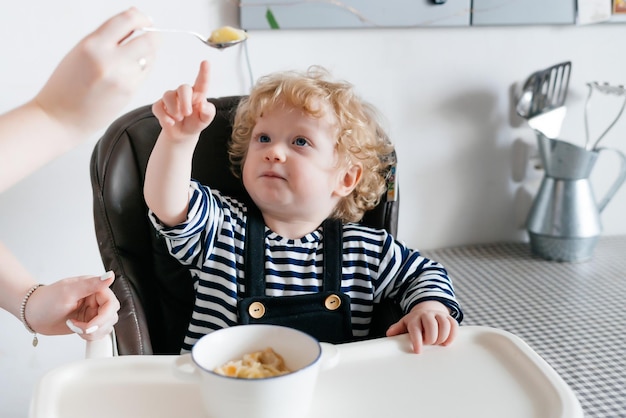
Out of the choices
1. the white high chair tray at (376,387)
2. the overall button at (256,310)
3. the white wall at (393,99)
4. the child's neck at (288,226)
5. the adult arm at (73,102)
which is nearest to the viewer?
the adult arm at (73,102)

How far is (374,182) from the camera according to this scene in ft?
4.00

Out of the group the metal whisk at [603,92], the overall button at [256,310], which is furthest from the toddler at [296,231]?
the metal whisk at [603,92]

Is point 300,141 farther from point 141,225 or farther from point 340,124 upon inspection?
point 141,225

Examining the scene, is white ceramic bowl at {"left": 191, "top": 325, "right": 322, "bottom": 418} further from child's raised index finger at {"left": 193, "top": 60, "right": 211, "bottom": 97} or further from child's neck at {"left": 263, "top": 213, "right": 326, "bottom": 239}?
child's neck at {"left": 263, "top": 213, "right": 326, "bottom": 239}

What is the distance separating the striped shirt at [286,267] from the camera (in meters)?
1.07

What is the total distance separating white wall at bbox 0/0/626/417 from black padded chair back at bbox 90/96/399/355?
392 millimetres

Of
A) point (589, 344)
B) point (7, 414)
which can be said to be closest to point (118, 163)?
point (7, 414)

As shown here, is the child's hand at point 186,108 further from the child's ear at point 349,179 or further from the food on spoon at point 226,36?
the child's ear at point 349,179

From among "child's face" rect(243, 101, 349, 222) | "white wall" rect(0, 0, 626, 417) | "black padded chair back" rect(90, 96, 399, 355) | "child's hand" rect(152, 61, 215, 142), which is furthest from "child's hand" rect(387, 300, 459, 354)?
"white wall" rect(0, 0, 626, 417)

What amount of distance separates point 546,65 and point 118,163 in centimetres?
119

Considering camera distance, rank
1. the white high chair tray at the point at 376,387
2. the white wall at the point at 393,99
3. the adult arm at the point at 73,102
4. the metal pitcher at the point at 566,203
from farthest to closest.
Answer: the metal pitcher at the point at 566,203
the white wall at the point at 393,99
the white high chair tray at the point at 376,387
the adult arm at the point at 73,102

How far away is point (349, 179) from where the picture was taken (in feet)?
3.93

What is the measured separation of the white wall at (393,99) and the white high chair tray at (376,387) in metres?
0.77

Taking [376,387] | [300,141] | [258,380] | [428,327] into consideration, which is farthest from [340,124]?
[258,380]
